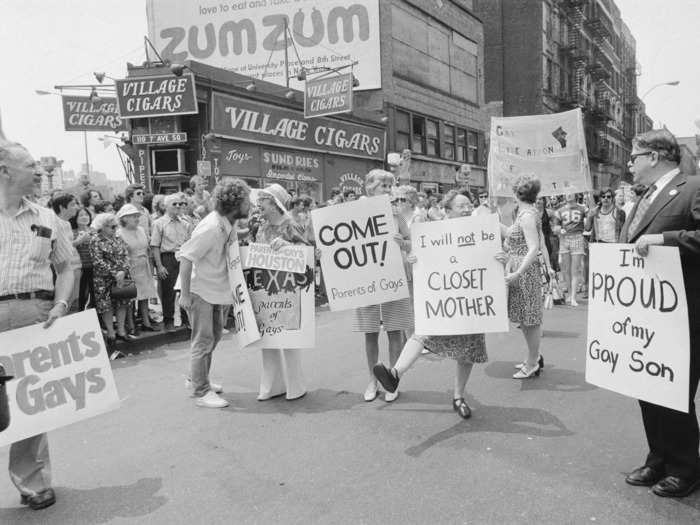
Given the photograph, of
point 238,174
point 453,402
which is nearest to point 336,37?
point 238,174

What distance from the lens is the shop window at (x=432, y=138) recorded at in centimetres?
2966

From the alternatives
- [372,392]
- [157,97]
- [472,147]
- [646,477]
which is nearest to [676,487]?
[646,477]

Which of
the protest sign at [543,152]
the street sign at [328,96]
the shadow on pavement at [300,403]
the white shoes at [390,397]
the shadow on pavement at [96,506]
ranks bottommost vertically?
the shadow on pavement at [96,506]

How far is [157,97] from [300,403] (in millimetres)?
12947

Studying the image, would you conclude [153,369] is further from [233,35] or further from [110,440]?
[233,35]

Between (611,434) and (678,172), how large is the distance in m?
1.97

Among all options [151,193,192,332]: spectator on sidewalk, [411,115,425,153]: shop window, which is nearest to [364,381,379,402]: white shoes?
[151,193,192,332]: spectator on sidewalk

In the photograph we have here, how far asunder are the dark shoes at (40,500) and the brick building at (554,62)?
4274 cm

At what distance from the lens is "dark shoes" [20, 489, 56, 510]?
347cm

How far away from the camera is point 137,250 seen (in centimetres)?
823

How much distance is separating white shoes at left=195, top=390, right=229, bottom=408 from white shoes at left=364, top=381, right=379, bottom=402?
1.23 meters

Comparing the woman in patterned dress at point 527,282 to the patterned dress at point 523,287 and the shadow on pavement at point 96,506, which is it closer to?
the patterned dress at point 523,287

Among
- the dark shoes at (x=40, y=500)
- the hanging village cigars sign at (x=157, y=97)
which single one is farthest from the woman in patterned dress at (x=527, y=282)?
the hanging village cigars sign at (x=157, y=97)

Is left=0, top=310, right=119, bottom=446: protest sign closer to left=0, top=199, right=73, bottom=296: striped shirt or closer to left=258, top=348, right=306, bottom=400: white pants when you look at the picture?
left=0, top=199, right=73, bottom=296: striped shirt
